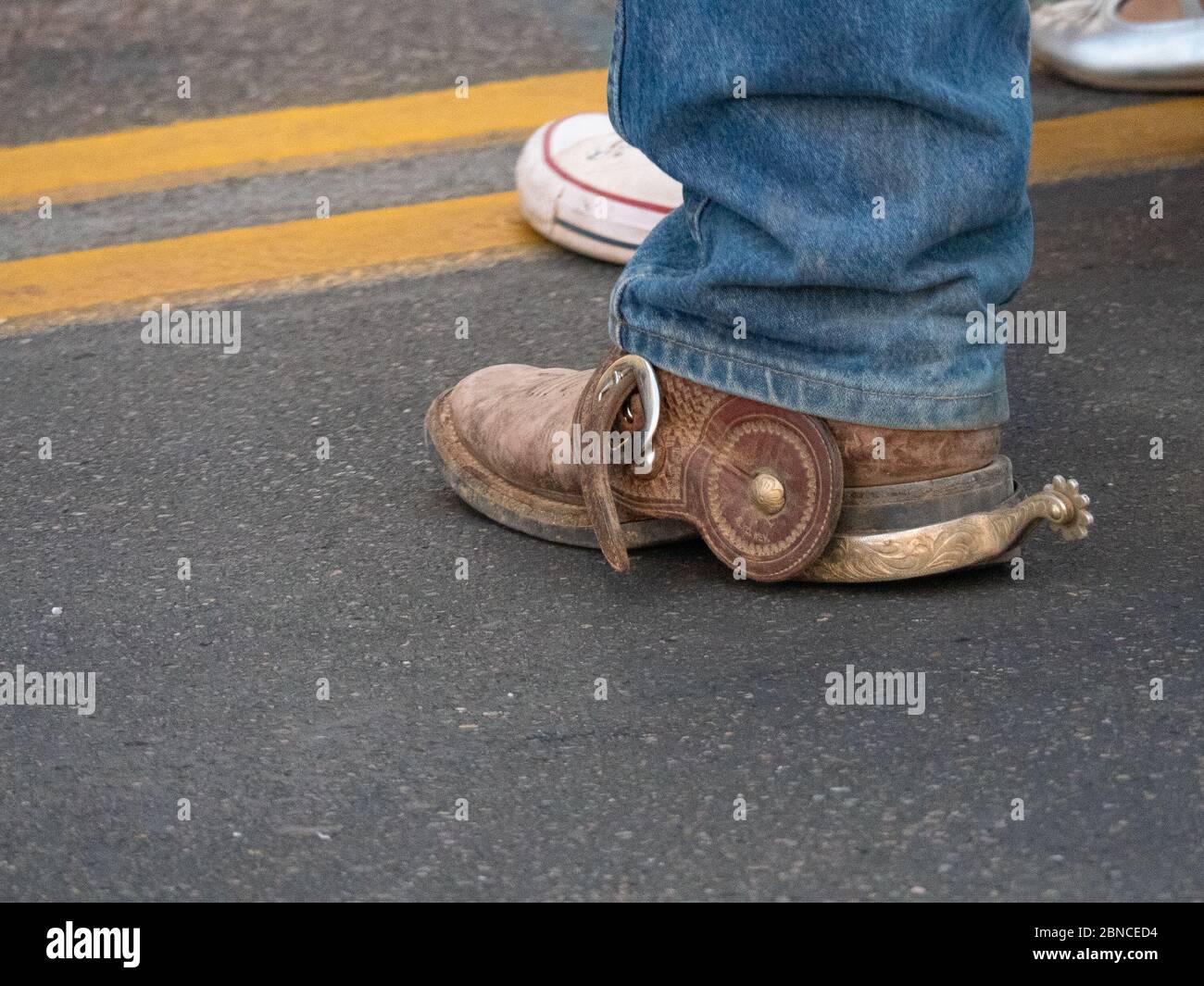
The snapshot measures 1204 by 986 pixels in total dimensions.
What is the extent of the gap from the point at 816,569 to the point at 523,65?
2664mm

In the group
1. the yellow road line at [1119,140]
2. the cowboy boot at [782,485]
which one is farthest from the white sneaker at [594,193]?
the cowboy boot at [782,485]

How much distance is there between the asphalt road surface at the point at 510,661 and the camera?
1.34 metres

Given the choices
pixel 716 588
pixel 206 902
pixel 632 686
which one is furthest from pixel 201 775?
pixel 716 588

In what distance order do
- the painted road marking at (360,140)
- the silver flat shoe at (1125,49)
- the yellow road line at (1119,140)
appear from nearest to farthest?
1. the yellow road line at (1119,140)
2. the painted road marking at (360,140)
3. the silver flat shoe at (1125,49)

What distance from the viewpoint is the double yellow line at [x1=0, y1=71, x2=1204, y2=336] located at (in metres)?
2.89

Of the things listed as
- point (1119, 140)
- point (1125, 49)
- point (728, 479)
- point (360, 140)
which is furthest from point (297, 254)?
point (1125, 49)

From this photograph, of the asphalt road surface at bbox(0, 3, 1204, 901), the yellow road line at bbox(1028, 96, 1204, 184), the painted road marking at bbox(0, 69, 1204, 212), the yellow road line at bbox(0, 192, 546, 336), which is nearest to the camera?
the asphalt road surface at bbox(0, 3, 1204, 901)

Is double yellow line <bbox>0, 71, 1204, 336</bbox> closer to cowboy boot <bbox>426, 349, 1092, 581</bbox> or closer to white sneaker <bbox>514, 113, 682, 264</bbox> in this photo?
white sneaker <bbox>514, 113, 682, 264</bbox>

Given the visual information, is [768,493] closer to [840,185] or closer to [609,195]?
[840,185]

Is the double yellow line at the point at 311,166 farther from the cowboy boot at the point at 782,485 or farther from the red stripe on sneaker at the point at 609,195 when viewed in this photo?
the cowboy boot at the point at 782,485

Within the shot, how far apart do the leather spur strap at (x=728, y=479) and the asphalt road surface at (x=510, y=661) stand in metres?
0.08

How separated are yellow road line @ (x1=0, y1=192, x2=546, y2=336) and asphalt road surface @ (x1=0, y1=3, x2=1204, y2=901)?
16cm

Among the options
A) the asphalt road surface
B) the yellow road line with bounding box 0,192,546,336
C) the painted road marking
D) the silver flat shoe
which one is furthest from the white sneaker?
the silver flat shoe

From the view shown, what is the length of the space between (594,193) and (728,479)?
1.28m
